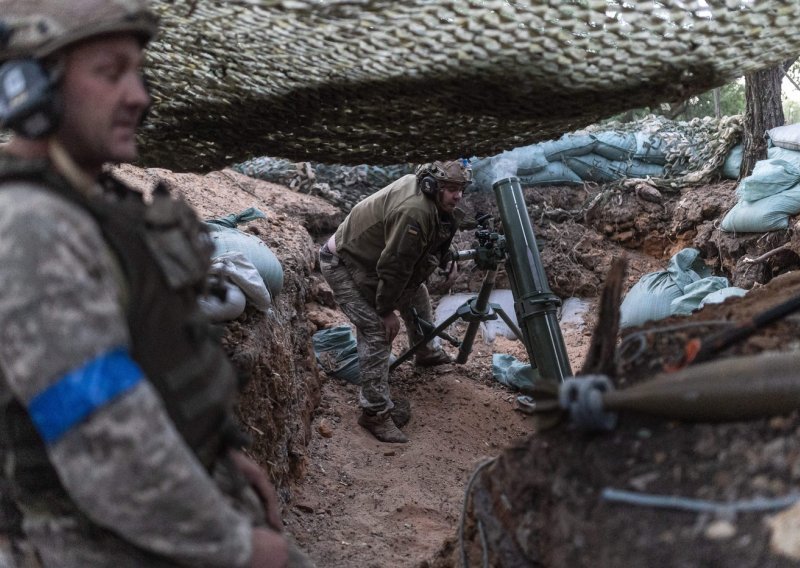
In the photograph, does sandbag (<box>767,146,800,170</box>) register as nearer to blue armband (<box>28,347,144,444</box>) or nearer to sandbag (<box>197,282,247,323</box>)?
sandbag (<box>197,282,247,323</box>)

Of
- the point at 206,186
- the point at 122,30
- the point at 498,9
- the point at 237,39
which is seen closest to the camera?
the point at 122,30

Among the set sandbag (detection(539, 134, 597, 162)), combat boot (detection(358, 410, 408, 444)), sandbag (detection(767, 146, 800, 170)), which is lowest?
combat boot (detection(358, 410, 408, 444))

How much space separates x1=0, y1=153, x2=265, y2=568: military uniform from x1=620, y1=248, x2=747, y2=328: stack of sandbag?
389 cm

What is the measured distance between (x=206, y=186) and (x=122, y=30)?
17.1 feet

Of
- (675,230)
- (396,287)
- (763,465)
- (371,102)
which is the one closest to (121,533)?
(763,465)

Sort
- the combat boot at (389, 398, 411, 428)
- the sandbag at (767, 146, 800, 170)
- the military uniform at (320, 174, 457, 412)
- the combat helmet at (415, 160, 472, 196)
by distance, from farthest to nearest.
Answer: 1. the sandbag at (767, 146, 800, 170)
2. the combat boot at (389, 398, 411, 428)
3. the military uniform at (320, 174, 457, 412)
4. the combat helmet at (415, 160, 472, 196)

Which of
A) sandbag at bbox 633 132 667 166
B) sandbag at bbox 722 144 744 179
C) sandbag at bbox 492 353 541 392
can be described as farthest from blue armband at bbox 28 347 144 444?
sandbag at bbox 633 132 667 166

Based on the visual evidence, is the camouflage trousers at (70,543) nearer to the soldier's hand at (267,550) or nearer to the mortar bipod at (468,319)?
the soldier's hand at (267,550)

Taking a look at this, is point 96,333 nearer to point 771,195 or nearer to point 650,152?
point 771,195

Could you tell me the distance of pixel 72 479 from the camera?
104 centimetres

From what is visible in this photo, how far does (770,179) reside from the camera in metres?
5.23

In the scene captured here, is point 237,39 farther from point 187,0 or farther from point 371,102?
point 371,102

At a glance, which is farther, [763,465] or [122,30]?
[763,465]

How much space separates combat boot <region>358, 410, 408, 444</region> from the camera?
5035mm
